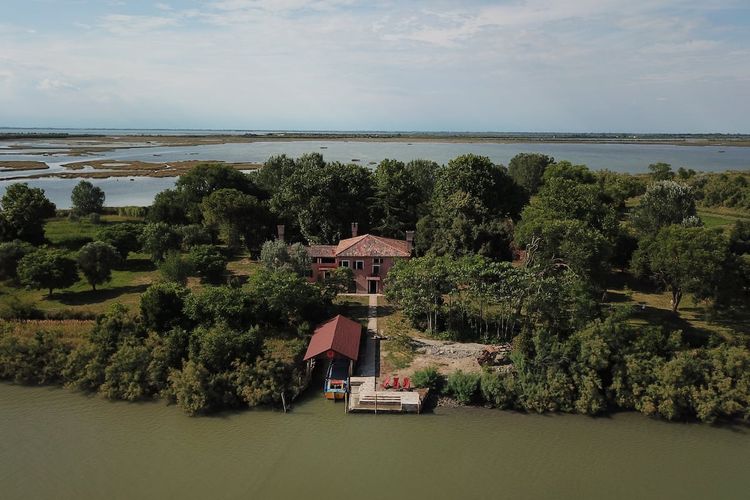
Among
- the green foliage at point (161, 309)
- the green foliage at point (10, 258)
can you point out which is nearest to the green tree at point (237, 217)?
the green foliage at point (10, 258)

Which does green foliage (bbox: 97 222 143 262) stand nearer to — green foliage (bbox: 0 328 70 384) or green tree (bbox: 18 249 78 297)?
green tree (bbox: 18 249 78 297)

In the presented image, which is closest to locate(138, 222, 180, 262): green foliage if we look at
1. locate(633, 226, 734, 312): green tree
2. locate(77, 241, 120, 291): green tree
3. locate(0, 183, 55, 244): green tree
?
locate(77, 241, 120, 291): green tree

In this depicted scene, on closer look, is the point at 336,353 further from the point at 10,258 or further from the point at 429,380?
the point at 10,258

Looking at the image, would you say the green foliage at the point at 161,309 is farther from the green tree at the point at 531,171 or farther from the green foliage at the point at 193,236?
the green tree at the point at 531,171

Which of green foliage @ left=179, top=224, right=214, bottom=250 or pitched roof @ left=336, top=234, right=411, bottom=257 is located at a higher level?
pitched roof @ left=336, top=234, right=411, bottom=257

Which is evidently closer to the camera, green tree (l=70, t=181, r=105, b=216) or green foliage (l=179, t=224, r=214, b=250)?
green foliage (l=179, t=224, r=214, b=250)

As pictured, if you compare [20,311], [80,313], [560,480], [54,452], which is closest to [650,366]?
[560,480]
